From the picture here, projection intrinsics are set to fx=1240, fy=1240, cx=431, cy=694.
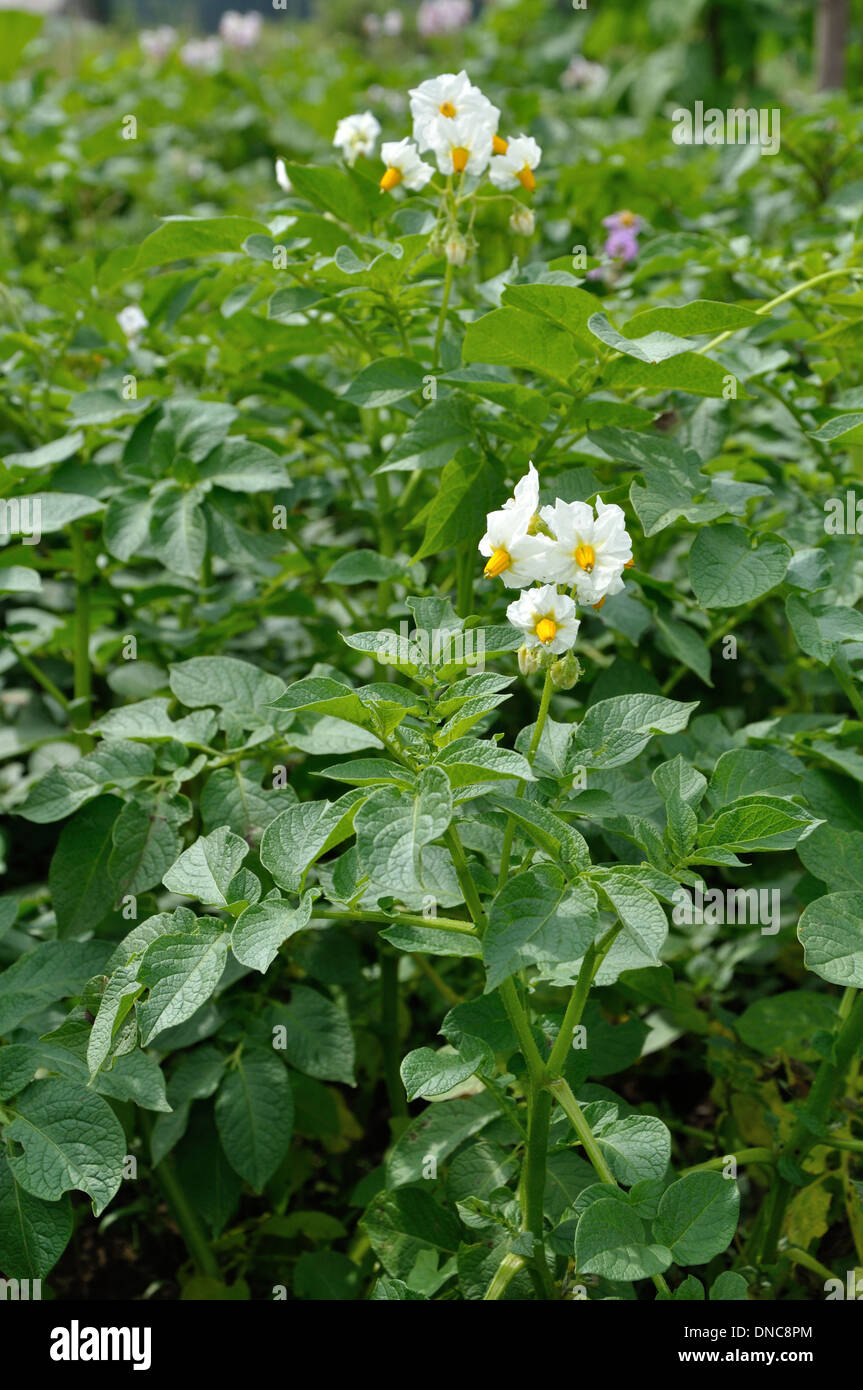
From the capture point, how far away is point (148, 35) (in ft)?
21.6

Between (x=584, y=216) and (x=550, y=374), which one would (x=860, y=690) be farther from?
(x=584, y=216)

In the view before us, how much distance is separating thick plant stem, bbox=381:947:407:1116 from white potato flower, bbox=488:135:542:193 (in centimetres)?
98

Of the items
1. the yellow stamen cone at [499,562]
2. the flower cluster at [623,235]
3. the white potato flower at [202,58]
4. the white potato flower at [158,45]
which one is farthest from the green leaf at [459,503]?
the white potato flower at [158,45]

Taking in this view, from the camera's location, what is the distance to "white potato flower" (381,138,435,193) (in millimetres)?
1436

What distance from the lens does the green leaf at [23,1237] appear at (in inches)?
45.0

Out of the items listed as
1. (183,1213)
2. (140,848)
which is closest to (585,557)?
(140,848)

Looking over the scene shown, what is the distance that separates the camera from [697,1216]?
41.7 inches

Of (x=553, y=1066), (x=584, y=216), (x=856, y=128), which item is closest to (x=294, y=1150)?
(x=553, y=1066)

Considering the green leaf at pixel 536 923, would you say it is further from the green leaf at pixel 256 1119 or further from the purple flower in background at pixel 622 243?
the purple flower in background at pixel 622 243

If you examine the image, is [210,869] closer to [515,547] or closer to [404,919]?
[404,919]

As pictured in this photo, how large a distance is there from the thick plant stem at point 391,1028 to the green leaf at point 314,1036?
0.17 metres

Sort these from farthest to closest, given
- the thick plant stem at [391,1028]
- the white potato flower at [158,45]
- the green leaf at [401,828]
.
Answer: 1. the white potato flower at [158,45]
2. the thick plant stem at [391,1028]
3. the green leaf at [401,828]

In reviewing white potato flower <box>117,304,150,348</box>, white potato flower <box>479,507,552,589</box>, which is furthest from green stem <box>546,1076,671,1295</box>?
white potato flower <box>117,304,150,348</box>
